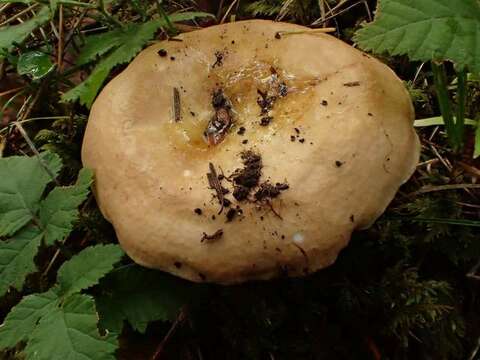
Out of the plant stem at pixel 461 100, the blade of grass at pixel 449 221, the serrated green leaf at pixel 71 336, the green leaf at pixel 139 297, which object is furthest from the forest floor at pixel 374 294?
the serrated green leaf at pixel 71 336

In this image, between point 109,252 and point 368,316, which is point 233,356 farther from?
point 109,252

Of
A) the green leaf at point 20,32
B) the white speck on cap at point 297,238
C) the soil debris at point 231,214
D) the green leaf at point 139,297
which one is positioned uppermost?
the green leaf at point 20,32

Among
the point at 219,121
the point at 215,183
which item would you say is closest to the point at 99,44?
the point at 219,121

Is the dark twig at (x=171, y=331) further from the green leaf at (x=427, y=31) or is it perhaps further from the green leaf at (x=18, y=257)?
the green leaf at (x=427, y=31)

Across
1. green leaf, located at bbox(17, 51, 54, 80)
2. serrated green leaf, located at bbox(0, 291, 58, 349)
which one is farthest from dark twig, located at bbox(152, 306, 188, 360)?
green leaf, located at bbox(17, 51, 54, 80)

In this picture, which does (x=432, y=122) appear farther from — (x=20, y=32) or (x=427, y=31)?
(x=20, y=32)

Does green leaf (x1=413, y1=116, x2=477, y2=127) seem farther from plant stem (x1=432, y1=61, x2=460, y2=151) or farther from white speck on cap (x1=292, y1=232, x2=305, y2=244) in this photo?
white speck on cap (x1=292, y1=232, x2=305, y2=244)

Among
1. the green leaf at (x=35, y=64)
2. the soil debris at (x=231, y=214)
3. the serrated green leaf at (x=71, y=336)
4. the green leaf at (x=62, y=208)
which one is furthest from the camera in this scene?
the green leaf at (x=35, y=64)
